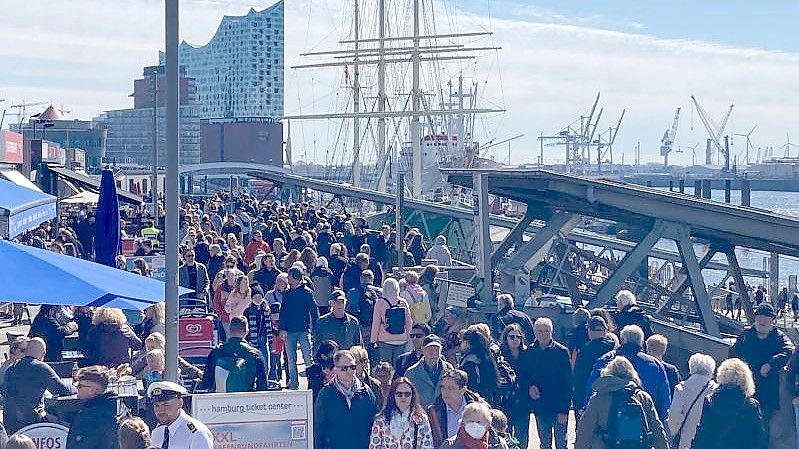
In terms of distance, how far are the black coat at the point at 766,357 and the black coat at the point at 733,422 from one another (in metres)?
1.21

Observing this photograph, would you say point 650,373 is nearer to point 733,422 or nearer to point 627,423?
point 733,422

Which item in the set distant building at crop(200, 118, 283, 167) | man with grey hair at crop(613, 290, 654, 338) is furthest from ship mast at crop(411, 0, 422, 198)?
distant building at crop(200, 118, 283, 167)

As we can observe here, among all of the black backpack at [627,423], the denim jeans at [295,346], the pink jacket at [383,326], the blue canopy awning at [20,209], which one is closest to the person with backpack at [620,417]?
the black backpack at [627,423]

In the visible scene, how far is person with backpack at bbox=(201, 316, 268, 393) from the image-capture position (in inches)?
326

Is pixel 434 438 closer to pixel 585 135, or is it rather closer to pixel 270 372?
pixel 270 372

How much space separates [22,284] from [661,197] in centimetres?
744

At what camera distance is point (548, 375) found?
8703 mm

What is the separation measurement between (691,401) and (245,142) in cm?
11898

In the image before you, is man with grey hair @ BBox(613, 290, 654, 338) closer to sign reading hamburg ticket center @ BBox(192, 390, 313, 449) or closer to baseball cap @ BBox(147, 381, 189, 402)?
sign reading hamburg ticket center @ BBox(192, 390, 313, 449)

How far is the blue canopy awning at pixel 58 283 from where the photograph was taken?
8164 mm

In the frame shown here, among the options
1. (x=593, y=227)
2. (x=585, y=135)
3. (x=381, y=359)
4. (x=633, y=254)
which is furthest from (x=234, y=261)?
(x=585, y=135)

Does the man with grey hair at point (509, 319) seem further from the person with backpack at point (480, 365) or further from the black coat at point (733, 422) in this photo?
the black coat at point (733, 422)

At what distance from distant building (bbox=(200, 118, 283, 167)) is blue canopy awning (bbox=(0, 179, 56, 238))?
10779 cm

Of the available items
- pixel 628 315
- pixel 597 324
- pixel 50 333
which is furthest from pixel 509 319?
pixel 50 333
